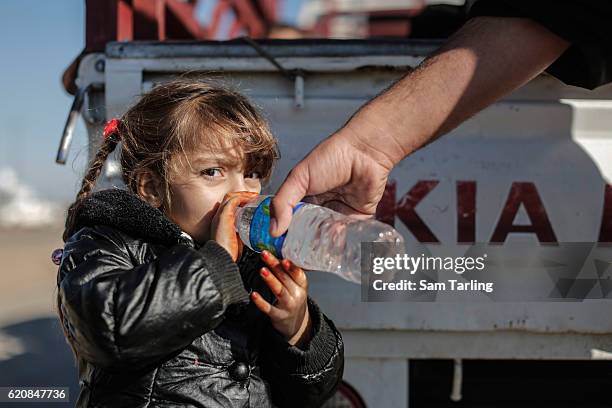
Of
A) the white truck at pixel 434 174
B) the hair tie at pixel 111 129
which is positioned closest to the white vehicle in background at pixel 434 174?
the white truck at pixel 434 174

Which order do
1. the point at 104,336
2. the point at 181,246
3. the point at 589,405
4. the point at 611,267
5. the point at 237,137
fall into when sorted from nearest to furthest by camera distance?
the point at 104,336, the point at 181,246, the point at 237,137, the point at 611,267, the point at 589,405

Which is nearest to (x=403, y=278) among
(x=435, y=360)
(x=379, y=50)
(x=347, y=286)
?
(x=347, y=286)

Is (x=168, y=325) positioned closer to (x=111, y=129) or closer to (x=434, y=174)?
(x=111, y=129)

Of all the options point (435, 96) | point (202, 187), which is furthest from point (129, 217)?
point (435, 96)

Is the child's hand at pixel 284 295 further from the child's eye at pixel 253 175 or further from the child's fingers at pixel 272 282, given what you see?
the child's eye at pixel 253 175

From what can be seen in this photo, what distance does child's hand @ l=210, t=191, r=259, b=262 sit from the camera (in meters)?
1.72

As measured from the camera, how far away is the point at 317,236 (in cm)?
175

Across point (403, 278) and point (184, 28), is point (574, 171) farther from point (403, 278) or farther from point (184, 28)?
point (184, 28)

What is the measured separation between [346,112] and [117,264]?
1069 mm

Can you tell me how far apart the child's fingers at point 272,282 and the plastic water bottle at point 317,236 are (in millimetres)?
54

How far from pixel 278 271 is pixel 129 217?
0.37m

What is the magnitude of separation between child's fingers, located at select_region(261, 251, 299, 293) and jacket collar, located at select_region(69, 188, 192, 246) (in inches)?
9.1

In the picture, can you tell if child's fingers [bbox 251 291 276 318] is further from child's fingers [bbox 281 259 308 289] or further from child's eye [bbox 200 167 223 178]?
child's eye [bbox 200 167 223 178]

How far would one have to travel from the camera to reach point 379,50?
2500mm
